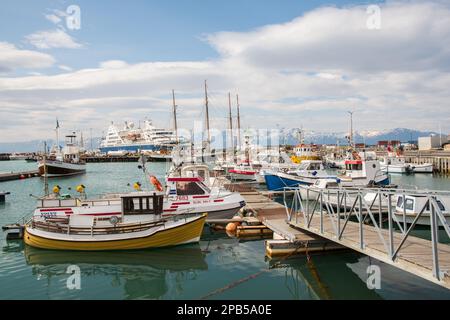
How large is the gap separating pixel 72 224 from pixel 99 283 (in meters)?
6.23

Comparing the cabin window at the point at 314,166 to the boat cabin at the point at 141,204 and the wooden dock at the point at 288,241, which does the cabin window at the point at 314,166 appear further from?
the boat cabin at the point at 141,204

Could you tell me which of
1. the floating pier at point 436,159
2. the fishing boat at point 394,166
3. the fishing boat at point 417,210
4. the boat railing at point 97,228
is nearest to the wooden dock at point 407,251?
the fishing boat at point 417,210

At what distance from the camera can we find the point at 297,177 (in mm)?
39875

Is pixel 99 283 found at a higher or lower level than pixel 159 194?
lower

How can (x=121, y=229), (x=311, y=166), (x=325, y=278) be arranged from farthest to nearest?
(x=311, y=166) → (x=121, y=229) → (x=325, y=278)

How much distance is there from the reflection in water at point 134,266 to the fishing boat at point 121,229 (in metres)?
0.42

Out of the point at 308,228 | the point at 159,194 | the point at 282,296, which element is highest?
the point at 159,194

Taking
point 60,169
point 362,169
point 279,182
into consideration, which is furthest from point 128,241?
point 60,169

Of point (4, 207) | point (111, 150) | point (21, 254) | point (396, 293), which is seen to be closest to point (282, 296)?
point (396, 293)

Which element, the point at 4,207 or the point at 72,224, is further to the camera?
the point at 4,207

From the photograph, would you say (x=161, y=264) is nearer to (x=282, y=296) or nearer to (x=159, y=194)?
(x=159, y=194)

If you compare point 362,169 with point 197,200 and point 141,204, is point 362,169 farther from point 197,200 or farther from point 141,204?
point 141,204

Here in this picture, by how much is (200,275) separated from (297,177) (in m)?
25.3

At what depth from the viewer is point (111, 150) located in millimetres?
188125
